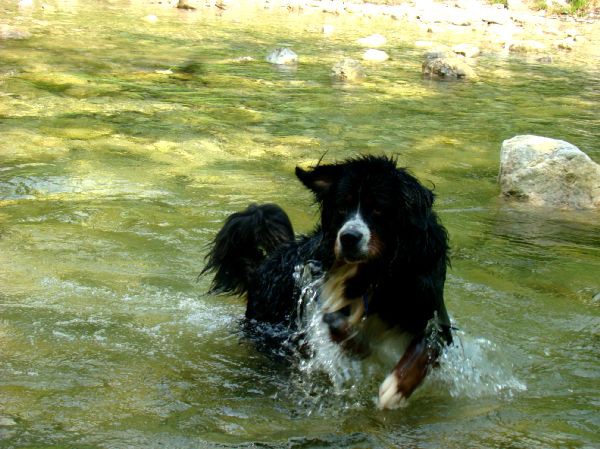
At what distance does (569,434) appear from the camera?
12.1 ft

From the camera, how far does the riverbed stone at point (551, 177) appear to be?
7859 mm

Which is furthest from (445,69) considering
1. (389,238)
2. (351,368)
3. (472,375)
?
(389,238)

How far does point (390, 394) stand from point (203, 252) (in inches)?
107

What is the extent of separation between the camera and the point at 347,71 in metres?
14.5

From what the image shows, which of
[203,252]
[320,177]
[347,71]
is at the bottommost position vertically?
[203,252]

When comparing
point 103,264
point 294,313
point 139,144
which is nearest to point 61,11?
point 139,144

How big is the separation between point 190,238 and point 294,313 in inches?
89.6

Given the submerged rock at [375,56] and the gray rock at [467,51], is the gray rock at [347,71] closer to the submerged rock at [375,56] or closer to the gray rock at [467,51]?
the submerged rock at [375,56]

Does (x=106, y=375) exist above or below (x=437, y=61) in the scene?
below

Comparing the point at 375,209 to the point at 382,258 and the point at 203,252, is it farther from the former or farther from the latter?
the point at 203,252

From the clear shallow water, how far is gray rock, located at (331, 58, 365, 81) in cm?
26

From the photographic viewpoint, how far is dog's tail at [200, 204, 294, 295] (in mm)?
4629

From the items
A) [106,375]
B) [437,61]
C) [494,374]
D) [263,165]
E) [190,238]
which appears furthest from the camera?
[437,61]

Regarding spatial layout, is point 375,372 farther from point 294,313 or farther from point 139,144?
point 139,144
